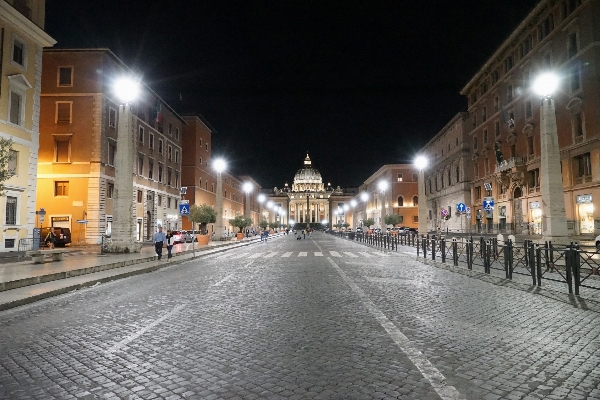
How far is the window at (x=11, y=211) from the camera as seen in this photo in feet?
74.4

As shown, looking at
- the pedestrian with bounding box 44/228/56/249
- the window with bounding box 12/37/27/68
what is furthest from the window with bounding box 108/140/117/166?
the window with bounding box 12/37/27/68

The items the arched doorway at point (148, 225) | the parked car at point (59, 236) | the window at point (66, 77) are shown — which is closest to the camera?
the parked car at point (59, 236)

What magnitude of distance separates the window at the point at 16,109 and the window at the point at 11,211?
4121 millimetres

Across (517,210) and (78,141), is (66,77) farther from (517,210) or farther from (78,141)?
(517,210)

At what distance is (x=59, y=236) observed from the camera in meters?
29.2

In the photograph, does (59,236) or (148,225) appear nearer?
(59,236)

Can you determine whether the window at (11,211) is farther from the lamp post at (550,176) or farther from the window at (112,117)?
the lamp post at (550,176)

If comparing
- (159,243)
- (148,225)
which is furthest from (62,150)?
(159,243)

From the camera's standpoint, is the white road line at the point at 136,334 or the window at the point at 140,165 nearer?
the white road line at the point at 136,334

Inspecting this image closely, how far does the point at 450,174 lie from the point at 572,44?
32.7 m

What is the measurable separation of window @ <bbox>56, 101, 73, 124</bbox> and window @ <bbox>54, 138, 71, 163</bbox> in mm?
1505

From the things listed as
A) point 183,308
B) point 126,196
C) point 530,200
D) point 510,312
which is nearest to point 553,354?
point 510,312

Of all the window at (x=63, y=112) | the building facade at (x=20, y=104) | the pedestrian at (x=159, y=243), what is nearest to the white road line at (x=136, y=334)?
the pedestrian at (x=159, y=243)

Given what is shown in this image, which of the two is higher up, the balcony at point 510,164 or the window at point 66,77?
the window at point 66,77
